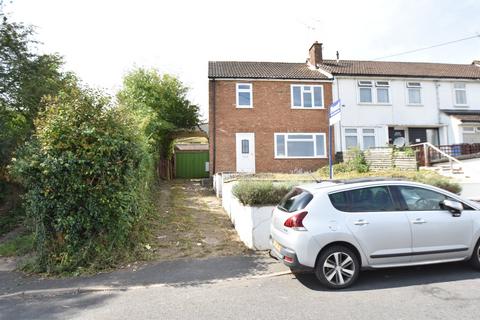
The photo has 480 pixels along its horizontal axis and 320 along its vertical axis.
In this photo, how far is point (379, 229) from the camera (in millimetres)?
4984

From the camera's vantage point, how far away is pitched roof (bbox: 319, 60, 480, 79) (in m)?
19.0

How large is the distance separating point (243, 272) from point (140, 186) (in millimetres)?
3726

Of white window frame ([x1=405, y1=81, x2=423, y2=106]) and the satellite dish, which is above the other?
white window frame ([x1=405, y1=81, x2=423, y2=106])

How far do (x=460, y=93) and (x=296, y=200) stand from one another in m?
19.8

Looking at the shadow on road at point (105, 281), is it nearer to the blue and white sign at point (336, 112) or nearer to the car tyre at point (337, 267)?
the car tyre at point (337, 267)

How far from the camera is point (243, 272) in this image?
19.2 feet

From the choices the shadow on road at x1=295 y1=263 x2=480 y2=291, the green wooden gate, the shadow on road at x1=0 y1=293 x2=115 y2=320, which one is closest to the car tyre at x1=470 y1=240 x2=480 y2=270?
the shadow on road at x1=295 y1=263 x2=480 y2=291

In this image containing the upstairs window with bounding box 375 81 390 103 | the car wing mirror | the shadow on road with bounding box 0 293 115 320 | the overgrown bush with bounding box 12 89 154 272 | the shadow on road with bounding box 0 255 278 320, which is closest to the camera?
the shadow on road with bounding box 0 293 115 320

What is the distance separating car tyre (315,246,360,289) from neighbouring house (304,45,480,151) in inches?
A: 560

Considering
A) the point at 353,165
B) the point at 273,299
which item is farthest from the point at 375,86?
the point at 273,299

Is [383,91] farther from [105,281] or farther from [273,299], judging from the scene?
[105,281]

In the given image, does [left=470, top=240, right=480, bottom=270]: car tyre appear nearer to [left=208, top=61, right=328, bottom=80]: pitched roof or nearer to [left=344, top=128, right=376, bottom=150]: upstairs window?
[left=344, top=128, right=376, bottom=150]: upstairs window

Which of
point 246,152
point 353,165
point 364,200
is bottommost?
point 364,200

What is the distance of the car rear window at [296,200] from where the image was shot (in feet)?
16.9
